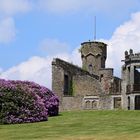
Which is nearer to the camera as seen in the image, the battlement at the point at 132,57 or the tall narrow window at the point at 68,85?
the battlement at the point at 132,57

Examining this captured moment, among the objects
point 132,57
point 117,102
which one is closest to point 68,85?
point 117,102

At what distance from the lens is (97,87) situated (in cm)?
5881

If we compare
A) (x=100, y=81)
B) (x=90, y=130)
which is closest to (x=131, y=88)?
(x=100, y=81)

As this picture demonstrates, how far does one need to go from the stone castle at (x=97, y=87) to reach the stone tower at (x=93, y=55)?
6.91 feet

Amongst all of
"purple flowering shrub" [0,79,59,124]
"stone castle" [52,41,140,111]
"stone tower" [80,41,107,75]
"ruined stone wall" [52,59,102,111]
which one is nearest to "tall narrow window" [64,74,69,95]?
"stone castle" [52,41,140,111]

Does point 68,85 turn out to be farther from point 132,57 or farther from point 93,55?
point 93,55

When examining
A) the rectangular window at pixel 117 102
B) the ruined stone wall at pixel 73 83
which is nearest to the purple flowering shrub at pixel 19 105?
the rectangular window at pixel 117 102

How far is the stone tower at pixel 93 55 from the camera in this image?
6856 centimetres

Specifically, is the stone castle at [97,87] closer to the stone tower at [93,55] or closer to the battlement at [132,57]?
the battlement at [132,57]

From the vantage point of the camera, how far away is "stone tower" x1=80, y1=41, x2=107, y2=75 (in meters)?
68.6

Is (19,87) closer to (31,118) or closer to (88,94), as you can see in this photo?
(31,118)

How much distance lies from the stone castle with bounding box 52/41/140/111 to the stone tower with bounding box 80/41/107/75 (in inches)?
82.9

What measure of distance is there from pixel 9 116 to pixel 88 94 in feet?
103

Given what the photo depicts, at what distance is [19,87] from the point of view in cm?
2831
